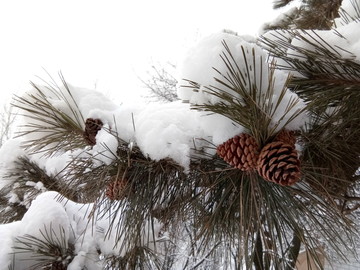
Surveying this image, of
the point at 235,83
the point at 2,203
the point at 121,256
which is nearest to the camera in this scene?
the point at 235,83

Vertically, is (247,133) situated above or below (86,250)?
above

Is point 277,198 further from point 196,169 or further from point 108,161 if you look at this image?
point 108,161

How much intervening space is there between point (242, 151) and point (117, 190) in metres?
0.28

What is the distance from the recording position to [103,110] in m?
0.77

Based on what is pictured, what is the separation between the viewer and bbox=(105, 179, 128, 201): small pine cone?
0.69 m

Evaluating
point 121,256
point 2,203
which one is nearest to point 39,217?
point 121,256

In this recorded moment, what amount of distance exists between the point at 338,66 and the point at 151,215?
0.47 meters

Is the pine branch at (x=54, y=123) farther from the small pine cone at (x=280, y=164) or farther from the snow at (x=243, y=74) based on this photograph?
the small pine cone at (x=280, y=164)

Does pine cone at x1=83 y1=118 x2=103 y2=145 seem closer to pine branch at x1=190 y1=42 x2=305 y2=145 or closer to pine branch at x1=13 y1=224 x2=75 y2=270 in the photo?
pine branch at x1=190 y1=42 x2=305 y2=145

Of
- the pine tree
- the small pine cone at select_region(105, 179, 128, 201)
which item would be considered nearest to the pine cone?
the pine tree

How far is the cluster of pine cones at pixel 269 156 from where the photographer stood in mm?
513

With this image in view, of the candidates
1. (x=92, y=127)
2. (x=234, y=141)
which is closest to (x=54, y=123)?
(x=92, y=127)

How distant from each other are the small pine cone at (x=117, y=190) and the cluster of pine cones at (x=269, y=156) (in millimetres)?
220

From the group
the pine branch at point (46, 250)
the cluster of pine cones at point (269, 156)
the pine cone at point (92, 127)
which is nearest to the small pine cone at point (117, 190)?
the pine cone at point (92, 127)
